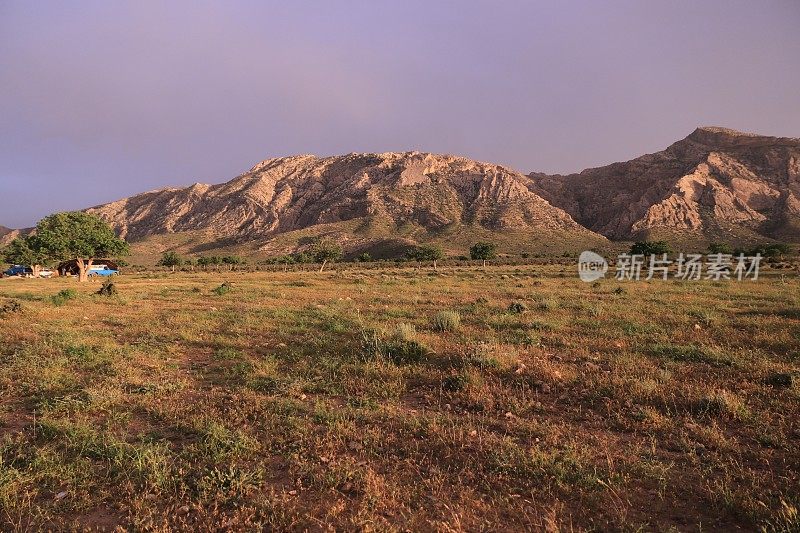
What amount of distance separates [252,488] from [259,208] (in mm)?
194648

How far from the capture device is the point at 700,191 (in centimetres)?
14025

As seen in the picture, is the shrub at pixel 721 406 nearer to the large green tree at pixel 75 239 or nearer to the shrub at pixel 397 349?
the shrub at pixel 397 349

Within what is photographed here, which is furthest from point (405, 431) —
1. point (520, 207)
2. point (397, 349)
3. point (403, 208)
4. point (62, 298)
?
point (403, 208)

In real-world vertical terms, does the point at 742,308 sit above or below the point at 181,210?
below

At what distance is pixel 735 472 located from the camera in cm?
448

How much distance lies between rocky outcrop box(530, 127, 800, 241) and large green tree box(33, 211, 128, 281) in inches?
5212

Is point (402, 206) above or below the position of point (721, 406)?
above

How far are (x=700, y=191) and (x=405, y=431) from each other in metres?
176

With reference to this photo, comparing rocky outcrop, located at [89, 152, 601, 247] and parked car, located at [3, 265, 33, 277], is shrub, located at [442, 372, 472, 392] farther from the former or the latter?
rocky outcrop, located at [89, 152, 601, 247]

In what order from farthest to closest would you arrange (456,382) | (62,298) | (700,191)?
(700,191) → (62,298) → (456,382)


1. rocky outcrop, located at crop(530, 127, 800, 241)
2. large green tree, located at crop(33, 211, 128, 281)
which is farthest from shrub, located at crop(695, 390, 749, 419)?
rocky outcrop, located at crop(530, 127, 800, 241)

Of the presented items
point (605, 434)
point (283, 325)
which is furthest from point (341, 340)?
point (605, 434)

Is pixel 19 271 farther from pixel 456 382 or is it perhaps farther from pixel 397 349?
pixel 456 382

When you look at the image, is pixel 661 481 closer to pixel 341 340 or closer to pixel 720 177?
pixel 341 340
